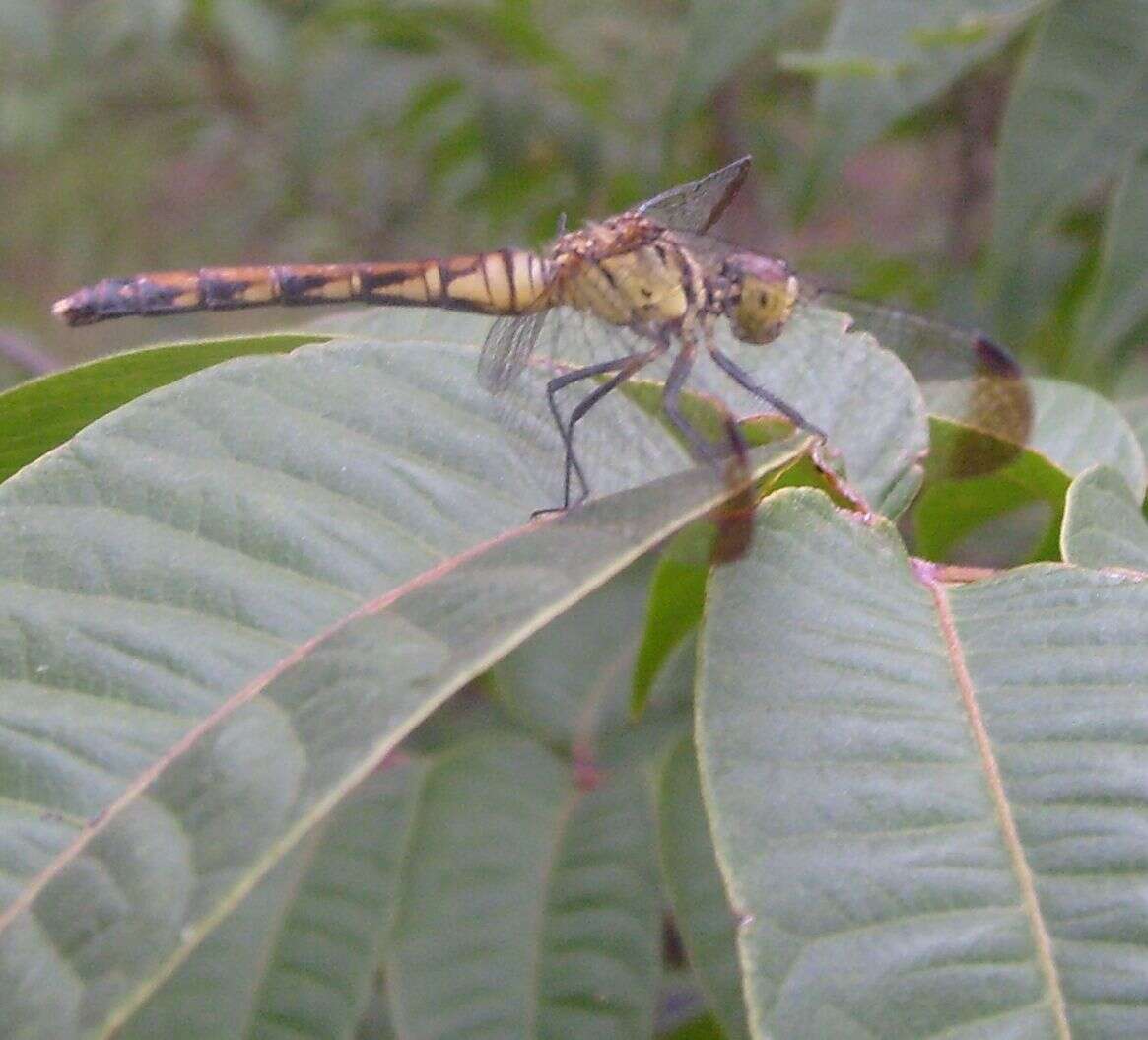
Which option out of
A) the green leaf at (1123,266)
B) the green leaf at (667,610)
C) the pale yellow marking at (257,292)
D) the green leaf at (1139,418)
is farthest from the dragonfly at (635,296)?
the green leaf at (1123,266)

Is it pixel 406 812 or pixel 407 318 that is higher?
A: pixel 407 318

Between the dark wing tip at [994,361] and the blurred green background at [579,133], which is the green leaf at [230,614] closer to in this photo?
the dark wing tip at [994,361]

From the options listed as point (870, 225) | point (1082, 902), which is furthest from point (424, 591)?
point (870, 225)

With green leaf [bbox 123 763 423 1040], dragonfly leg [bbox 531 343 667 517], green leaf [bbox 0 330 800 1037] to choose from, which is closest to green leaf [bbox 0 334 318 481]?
A: green leaf [bbox 0 330 800 1037]

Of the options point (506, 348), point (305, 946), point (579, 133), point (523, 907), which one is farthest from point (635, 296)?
point (579, 133)

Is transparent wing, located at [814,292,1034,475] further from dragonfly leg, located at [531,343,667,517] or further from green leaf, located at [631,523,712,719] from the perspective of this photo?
green leaf, located at [631,523,712,719]

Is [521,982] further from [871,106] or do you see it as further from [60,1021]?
[871,106]
